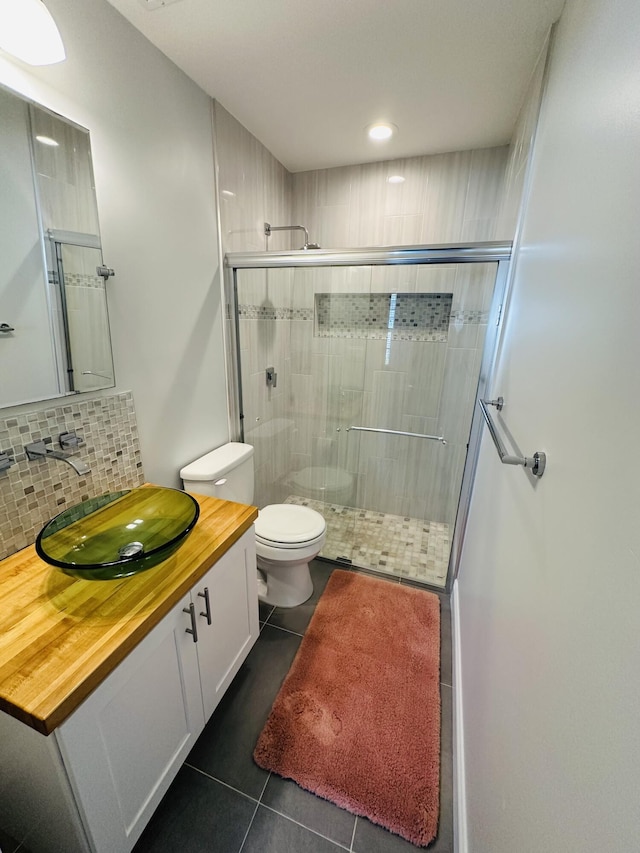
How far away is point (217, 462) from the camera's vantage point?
174 cm

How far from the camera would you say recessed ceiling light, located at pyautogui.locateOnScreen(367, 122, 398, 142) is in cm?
182

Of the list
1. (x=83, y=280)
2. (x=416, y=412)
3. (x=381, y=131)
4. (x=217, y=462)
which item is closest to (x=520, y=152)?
(x=381, y=131)

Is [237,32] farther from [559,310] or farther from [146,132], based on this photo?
[559,310]

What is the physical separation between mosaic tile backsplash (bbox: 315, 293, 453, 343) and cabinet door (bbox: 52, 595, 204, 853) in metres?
2.02

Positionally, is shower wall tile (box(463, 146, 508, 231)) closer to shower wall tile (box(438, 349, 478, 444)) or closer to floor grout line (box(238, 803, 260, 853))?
shower wall tile (box(438, 349, 478, 444))

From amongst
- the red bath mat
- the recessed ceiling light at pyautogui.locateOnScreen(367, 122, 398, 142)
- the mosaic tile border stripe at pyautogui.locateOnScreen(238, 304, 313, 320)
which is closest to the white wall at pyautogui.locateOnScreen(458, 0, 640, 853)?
the red bath mat

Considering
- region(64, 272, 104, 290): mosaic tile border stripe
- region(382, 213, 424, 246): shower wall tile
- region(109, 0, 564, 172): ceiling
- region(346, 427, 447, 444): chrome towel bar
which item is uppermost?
region(109, 0, 564, 172): ceiling

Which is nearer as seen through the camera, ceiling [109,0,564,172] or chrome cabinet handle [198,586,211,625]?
chrome cabinet handle [198,586,211,625]

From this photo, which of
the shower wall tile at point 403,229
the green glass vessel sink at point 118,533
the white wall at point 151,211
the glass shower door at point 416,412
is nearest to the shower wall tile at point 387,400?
the glass shower door at point 416,412

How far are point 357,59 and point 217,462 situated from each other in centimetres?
178

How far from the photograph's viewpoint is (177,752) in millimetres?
1021

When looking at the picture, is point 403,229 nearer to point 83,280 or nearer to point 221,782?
point 83,280

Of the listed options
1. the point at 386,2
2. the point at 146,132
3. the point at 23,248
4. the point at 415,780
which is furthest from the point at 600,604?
the point at 146,132

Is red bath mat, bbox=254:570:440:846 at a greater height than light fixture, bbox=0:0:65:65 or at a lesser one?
lesser
